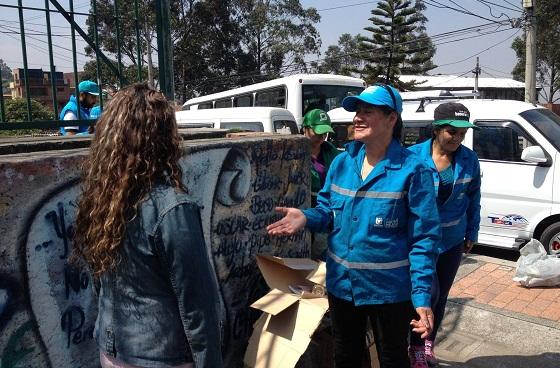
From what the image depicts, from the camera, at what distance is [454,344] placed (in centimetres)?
374

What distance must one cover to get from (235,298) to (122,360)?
1325 millimetres

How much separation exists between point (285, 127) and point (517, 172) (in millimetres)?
3953

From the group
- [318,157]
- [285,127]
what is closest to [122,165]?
[318,157]

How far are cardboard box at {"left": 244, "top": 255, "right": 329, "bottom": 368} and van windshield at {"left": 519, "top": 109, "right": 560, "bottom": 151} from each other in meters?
4.15

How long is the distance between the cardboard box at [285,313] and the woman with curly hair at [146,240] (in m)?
1.07

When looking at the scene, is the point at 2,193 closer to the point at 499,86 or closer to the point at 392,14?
the point at 392,14

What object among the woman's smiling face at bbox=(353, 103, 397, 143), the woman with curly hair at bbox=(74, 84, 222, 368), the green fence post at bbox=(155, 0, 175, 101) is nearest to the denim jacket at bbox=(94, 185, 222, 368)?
the woman with curly hair at bbox=(74, 84, 222, 368)

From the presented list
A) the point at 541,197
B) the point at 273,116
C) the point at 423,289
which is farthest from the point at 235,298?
the point at 273,116

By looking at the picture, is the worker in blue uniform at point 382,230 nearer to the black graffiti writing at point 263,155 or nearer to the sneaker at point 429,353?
the black graffiti writing at point 263,155

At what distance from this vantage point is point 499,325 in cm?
401

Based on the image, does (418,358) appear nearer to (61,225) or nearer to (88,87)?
(61,225)

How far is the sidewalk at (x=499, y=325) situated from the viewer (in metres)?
3.50

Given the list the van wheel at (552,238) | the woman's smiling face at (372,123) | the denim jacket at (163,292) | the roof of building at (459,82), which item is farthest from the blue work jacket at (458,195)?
the roof of building at (459,82)

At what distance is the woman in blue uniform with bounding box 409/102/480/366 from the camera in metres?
3.08
